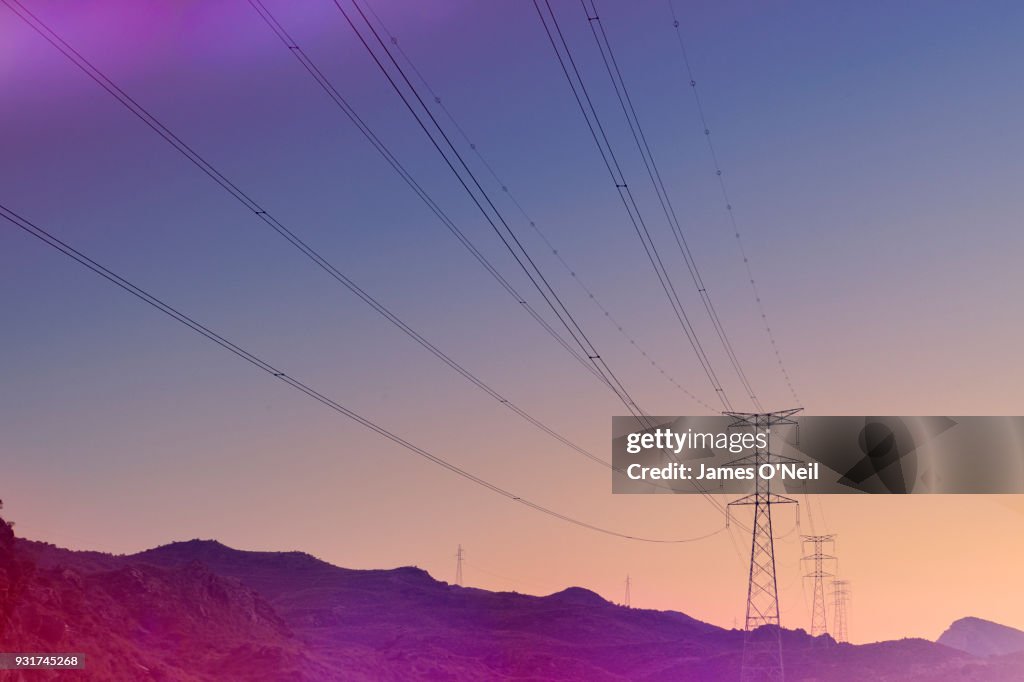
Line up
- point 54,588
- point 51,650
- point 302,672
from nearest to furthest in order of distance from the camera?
1. point 51,650
2. point 54,588
3. point 302,672

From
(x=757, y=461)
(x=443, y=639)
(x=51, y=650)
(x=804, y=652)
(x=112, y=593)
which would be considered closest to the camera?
(x=757, y=461)

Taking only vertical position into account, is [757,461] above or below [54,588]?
above

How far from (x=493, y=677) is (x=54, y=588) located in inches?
3088

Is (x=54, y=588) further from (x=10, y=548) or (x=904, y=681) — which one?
(x=904, y=681)

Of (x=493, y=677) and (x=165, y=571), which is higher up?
(x=165, y=571)

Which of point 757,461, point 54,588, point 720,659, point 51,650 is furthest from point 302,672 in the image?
point 720,659

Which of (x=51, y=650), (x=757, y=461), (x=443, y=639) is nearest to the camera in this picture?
(x=757, y=461)

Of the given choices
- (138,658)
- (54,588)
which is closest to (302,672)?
(138,658)

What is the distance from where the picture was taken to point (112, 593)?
450 feet

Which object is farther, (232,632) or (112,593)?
(232,632)

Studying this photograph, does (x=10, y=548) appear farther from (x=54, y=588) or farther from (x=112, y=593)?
(x=112, y=593)

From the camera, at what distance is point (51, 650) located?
8269 cm

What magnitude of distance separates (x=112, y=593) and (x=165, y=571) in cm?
1621

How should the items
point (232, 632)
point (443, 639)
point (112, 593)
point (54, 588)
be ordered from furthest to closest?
point (443, 639) < point (232, 632) < point (112, 593) < point (54, 588)
